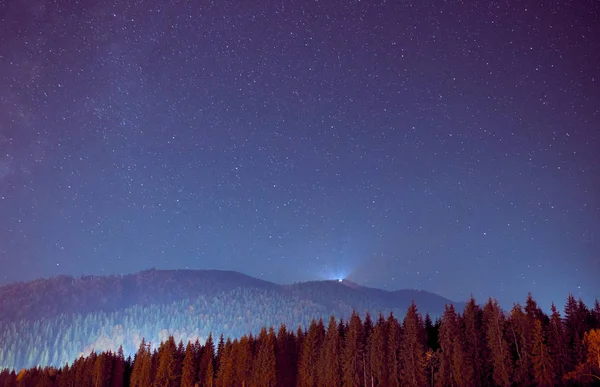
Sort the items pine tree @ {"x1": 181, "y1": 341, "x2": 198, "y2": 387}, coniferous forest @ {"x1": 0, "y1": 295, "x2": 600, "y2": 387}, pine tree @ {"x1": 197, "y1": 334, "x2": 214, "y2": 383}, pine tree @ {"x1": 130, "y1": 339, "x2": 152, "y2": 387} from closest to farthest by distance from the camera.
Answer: coniferous forest @ {"x1": 0, "y1": 295, "x2": 600, "y2": 387} → pine tree @ {"x1": 181, "y1": 341, "x2": 198, "y2": 387} → pine tree @ {"x1": 197, "y1": 334, "x2": 214, "y2": 383} → pine tree @ {"x1": 130, "y1": 339, "x2": 152, "y2": 387}

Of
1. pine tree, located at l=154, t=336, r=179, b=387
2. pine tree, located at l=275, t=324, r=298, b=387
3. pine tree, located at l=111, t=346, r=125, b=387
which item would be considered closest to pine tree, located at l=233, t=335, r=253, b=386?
pine tree, located at l=275, t=324, r=298, b=387

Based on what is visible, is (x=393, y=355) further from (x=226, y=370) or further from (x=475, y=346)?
(x=226, y=370)

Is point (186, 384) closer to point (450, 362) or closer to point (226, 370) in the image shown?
point (226, 370)

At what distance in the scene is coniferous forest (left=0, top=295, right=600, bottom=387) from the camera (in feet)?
177

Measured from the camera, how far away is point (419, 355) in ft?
198

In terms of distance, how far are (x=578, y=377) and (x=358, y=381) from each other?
84.1ft

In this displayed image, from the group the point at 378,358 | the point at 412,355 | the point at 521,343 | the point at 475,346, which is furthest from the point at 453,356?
the point at 378,358

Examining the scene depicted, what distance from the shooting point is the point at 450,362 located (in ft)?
193

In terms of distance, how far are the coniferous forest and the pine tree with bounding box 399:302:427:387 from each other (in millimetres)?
115

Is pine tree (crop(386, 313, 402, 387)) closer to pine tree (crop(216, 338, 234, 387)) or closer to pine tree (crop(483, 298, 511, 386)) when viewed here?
pine tree (crop(483, 298, 511, 386))

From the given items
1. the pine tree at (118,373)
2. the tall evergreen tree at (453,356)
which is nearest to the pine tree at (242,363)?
the tall evergreen tree at (453,356)

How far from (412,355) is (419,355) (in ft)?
3.28

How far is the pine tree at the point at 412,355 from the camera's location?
60031 mm

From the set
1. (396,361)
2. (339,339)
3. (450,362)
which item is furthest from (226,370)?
(450,362)
